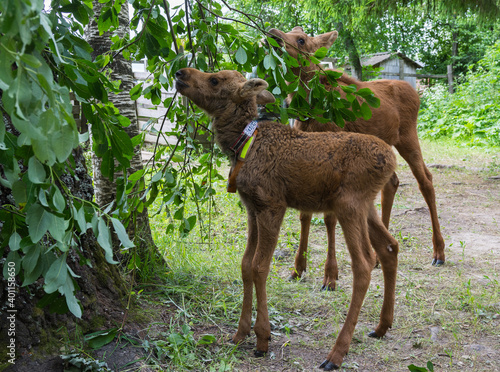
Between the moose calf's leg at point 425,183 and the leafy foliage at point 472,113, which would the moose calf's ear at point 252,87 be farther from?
the leafy foliage at point 472,113

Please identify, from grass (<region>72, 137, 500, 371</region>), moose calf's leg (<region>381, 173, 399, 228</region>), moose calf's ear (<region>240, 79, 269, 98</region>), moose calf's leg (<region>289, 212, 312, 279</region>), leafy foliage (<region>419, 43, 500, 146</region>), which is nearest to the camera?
grass (<region>72, 137, 500, 371</region>)

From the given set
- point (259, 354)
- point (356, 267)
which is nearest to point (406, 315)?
point (356, 267)

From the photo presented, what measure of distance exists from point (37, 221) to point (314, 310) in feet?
9.44

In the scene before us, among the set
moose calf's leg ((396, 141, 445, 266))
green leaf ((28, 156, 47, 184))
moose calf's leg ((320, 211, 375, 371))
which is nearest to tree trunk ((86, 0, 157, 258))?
moose calf's leg ((320, 211, 375, 371))

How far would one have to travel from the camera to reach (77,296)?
9.22 ft

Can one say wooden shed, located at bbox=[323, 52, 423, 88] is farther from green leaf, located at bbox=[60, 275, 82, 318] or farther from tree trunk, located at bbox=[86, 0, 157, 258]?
green leaf, located at bbox=[60, 275, 82, 318]

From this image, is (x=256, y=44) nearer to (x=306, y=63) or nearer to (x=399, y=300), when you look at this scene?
(x=306, y=63)

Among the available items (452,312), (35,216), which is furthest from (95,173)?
(452,312)

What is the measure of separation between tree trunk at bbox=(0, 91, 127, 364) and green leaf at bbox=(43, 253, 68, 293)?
0.46 meters

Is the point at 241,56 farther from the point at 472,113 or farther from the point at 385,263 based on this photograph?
the point at 472,113

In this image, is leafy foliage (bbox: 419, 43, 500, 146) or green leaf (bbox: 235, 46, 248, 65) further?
leafy foliage (bbox: 419, 43, 500, 146)

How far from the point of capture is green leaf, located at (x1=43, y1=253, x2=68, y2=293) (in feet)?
5.18

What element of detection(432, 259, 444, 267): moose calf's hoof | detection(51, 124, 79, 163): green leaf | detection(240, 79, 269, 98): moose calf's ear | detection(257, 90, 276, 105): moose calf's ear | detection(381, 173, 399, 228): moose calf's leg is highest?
detection(240, 79, 269, 98): moose calf's ear

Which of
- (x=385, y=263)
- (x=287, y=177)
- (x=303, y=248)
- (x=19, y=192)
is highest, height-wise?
(x=19, y=192)
